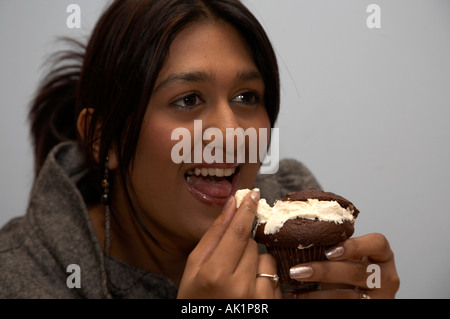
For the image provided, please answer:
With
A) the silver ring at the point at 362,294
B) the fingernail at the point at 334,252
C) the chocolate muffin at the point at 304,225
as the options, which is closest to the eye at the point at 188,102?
the chocolate muffin at the point at 304,225

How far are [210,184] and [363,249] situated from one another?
0.53m

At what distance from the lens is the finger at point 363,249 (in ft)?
4.09

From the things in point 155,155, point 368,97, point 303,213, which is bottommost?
point 303,213

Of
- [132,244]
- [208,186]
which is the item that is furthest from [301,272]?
[132,244]

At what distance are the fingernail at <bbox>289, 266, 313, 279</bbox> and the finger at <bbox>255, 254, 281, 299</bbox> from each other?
7cm

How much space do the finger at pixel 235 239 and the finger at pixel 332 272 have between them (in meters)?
0.16

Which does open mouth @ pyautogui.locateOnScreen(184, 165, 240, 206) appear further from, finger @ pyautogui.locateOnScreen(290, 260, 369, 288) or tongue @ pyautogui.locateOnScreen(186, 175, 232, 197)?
finger @ pyautogui.locateOnScreen(290, 260, 369, 288)

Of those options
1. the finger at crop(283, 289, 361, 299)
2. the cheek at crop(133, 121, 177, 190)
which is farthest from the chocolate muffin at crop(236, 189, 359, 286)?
the cheek at crop(133, 121, 177, 190)

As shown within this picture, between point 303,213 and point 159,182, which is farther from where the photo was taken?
point 159,182

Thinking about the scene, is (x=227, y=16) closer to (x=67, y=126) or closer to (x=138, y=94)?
(x=138, y=94)

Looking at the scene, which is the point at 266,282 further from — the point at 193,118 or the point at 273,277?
the point at 193,118

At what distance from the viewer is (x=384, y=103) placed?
1972mm

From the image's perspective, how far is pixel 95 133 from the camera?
1637mm

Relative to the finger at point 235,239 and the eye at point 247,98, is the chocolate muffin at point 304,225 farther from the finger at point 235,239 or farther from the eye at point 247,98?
the eye at point 247,98
